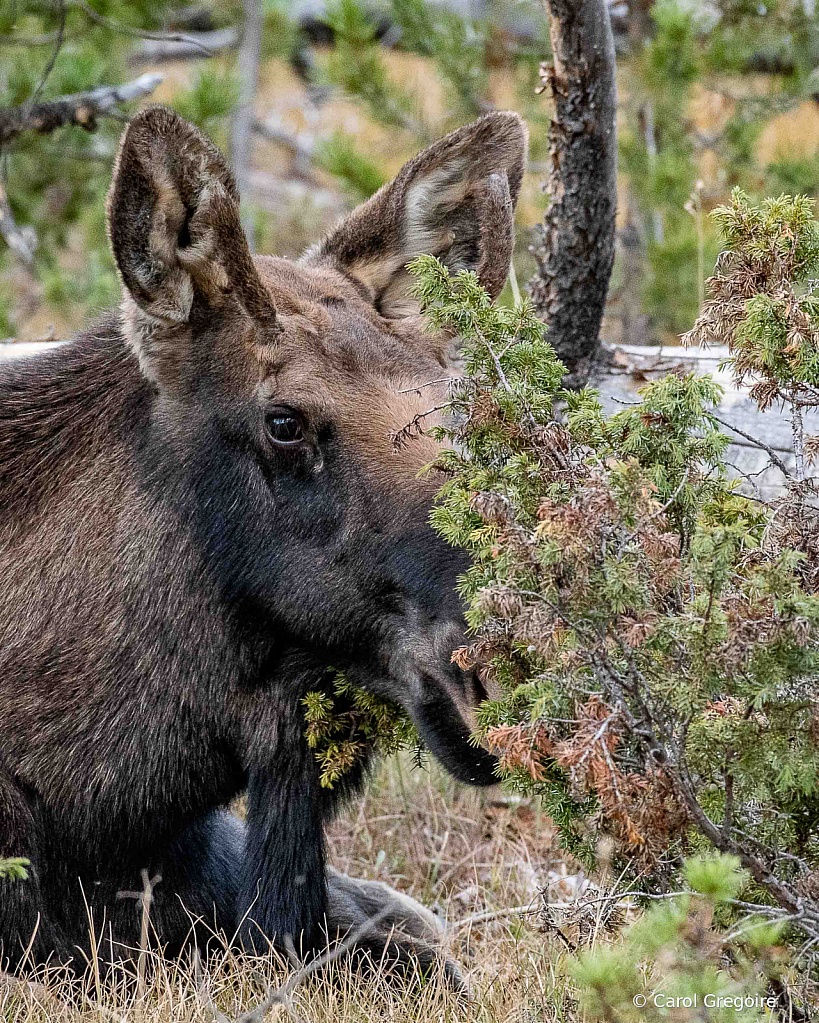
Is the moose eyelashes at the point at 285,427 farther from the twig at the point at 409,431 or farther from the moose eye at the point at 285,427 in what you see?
the twig at the point at 409,431

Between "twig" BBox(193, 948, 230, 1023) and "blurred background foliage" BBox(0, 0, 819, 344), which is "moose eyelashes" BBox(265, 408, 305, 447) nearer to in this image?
"twig" BBox(193, 948, 230, 1023)

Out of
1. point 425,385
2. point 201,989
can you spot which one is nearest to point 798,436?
point 425,385

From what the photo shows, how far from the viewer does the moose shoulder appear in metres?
3.15

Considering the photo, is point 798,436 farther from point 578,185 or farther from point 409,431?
point 578,185

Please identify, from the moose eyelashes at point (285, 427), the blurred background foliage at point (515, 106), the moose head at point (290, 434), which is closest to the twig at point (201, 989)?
the moose head at point (290, 434)

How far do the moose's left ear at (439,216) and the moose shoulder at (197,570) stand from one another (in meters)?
0.23

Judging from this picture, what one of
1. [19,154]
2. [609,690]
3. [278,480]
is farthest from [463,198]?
[19,154]

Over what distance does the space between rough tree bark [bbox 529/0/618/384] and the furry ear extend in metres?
1.68

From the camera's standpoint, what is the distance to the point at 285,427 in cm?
323

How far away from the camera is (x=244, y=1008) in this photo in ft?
10.4

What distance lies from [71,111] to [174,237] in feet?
12.4

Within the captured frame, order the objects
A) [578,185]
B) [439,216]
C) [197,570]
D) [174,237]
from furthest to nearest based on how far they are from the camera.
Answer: [578,185]
[439,216]
[197,570]
[174,237]

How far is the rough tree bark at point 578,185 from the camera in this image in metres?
4.36

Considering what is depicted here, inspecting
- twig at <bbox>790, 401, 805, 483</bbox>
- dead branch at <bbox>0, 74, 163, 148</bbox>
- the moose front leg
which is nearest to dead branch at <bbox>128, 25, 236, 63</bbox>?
dead branch at <bbox>0, 74, 163, 148</bbox>
